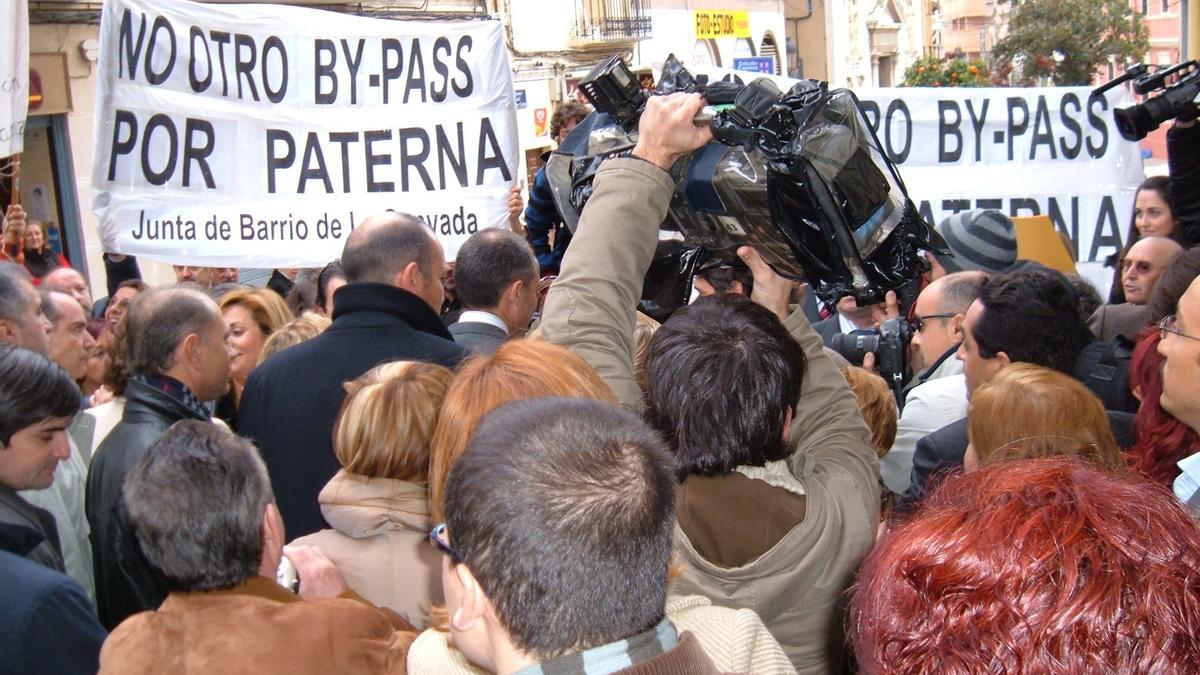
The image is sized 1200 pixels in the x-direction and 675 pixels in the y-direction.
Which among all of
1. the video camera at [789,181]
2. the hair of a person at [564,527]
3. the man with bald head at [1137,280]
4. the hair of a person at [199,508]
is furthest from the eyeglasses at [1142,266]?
the hair of a person at [564,527]

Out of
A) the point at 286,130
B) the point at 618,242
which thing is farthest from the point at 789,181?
the point at 286,130

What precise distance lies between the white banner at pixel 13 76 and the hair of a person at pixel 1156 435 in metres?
3.98

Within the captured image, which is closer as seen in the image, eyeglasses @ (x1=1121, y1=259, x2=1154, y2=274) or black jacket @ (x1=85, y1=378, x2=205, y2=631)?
black jacket @ (x1=85, y1=378, x2=205, y2=631)

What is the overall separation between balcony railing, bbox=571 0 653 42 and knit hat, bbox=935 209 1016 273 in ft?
51.1

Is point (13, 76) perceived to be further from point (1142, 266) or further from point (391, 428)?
point (1142, 266)

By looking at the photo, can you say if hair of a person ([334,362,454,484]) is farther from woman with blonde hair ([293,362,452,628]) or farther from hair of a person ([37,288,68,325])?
hair of a person ([37,288,68,325])

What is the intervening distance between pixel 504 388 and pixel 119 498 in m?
1.27

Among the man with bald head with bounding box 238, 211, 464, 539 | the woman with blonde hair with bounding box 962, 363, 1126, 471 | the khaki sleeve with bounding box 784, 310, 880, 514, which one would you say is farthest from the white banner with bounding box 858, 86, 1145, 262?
the khaki sleeve with bounding box 784, 310, 880, 514

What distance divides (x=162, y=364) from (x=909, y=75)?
776 inches

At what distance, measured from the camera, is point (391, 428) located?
91.8 inches

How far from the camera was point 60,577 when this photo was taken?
88.2 inches

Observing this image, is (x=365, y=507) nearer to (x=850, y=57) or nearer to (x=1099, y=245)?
(x=1099, y=245)

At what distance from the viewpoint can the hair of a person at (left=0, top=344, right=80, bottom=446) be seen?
258 centimetres

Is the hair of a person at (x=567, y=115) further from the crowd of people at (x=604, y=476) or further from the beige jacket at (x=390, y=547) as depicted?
the beige jacket at (x=390, y=547)
